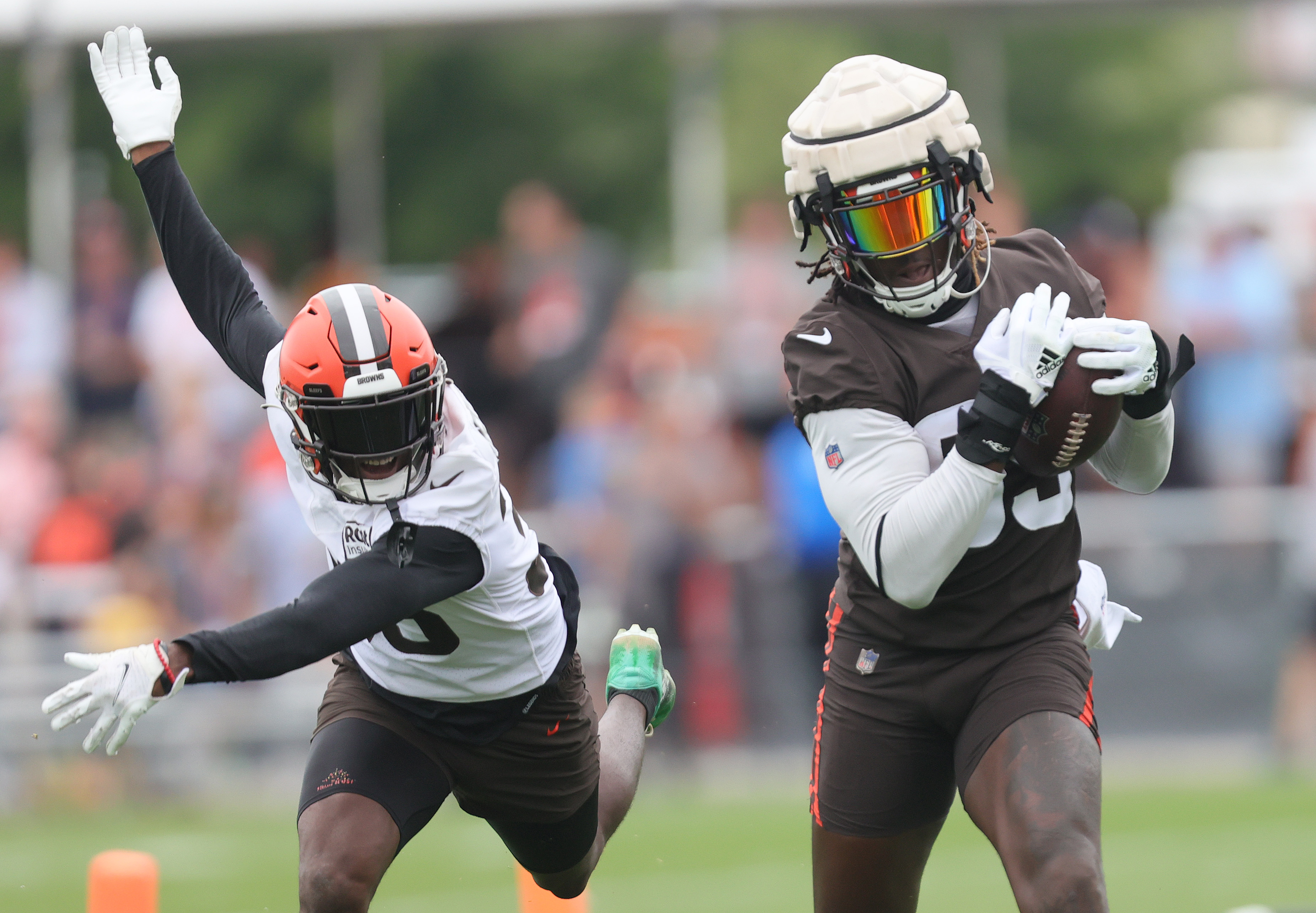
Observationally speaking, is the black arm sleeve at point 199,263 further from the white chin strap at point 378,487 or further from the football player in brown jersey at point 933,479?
the football player in brown jersey at point 933,479

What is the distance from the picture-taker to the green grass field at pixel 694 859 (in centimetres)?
709

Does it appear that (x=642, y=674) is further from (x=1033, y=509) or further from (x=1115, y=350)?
(x=1115, y=350)

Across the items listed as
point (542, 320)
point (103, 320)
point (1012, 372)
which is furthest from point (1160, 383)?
point (103, 320)

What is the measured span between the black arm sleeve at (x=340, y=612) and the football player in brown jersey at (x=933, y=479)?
89 cm

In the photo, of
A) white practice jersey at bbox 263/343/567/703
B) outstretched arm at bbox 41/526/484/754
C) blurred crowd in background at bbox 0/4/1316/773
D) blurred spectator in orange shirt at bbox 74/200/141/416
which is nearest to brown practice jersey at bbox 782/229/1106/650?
white practice jersey at bbox 263/343/567/703

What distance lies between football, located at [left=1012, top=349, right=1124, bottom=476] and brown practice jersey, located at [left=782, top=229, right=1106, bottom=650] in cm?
12

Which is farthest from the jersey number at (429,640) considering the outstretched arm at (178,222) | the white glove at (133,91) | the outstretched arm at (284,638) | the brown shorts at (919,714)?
the white glove at (133,91)

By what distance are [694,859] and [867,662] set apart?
3820 mm

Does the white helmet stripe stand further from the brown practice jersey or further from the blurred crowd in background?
the blurred crowd in background

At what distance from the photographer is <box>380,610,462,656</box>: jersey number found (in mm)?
4539

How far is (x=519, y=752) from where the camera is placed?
4812mm

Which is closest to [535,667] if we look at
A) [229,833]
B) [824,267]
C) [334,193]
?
[824,267]

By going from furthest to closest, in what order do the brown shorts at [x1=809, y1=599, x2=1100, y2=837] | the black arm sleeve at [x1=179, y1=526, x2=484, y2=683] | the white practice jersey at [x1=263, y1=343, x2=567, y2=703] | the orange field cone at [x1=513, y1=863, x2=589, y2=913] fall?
the orange field cone at [x1=513, y1=863, x2=589, y2=913] → the white practice jersey at [x1=263, y1=343, x2=567, y2=703] → the brown shorts at [x1=809, y1=599, x2=1100, y2=837] → the black arm sleeve at [x1=179, y1=526, x2=484, y2=683]

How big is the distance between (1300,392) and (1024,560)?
6.43 m
